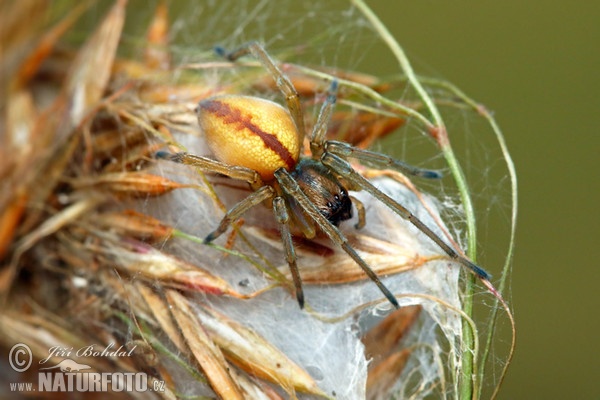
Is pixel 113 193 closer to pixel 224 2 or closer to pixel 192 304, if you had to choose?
pixel 192 304

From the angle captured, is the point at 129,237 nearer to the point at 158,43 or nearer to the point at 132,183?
the point at 132,183

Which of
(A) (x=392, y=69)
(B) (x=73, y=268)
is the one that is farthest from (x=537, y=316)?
(B) (x=73, y=268)

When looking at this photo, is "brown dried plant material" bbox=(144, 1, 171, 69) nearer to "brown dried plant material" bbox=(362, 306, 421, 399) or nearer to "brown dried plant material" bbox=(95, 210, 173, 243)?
"brown dried plant material" bbox=(95, 210, 173, 243)

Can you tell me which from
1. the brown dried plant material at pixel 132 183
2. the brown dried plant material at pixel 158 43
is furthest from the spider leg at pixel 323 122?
the brown dried plant material at pixel 158 43

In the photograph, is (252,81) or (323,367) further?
(252,81)

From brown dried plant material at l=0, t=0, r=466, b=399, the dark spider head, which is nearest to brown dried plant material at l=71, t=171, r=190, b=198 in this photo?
brown dried plant material at l=0, t=0, r=466, b=399

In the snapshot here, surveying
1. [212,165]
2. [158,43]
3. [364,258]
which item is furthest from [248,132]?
[158,43]

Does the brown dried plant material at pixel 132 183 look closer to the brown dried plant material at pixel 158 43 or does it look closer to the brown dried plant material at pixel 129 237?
the brown dried plant material at pixel 129 237
